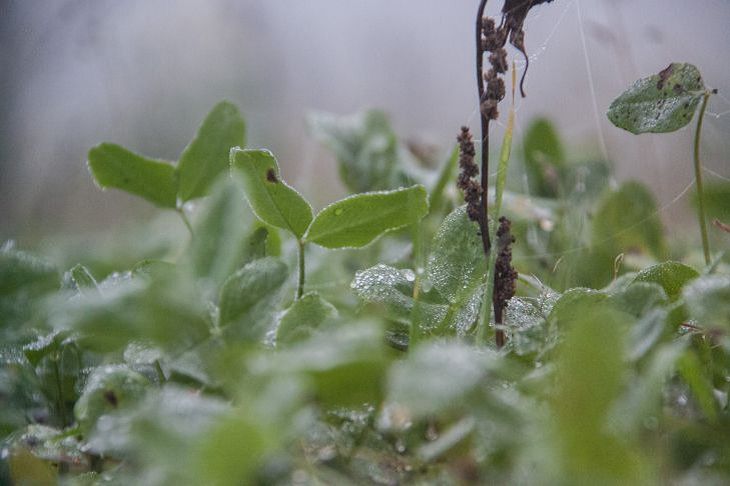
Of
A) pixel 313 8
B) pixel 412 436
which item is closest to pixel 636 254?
pixel 412 436

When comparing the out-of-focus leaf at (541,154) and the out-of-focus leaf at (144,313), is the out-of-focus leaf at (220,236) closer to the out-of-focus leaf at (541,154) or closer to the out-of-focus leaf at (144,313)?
the out-of-focus leaf at (144,313)

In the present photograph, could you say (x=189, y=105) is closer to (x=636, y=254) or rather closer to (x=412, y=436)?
(x=636, y=254)

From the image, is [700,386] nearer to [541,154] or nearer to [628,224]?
[628,224]

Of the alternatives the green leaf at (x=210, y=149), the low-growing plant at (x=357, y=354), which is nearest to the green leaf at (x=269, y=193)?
the low-growing plant at (x=357, y=354)

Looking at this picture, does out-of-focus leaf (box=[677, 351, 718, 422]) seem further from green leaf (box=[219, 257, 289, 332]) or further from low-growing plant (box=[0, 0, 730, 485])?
green leaf (box=[219, 257, 289, 332])

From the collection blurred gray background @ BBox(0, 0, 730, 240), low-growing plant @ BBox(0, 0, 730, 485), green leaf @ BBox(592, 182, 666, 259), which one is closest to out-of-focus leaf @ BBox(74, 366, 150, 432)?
low-growing plant @ BBox(0, 0, 730, 485)

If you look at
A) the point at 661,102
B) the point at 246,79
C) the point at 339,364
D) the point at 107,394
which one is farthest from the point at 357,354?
the point at 246,79
